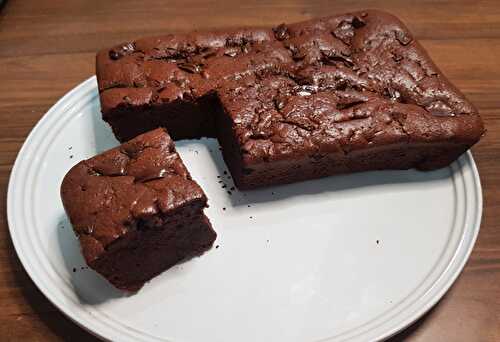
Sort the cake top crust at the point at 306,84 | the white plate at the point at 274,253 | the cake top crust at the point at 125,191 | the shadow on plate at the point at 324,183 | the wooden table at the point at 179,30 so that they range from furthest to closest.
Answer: the shadow on plate at the point at 324,183 < the cake top crust at the point at 306,84 < the wooden table at the point at 179,30 < the white plate at the point at 274,253 < the cake top crust at the point at 125,191

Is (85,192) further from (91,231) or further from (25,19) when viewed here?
(25,19)

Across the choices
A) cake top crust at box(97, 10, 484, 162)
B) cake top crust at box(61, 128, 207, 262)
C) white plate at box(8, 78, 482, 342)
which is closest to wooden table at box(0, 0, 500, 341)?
white plate at box(8, 78, 482, 342)

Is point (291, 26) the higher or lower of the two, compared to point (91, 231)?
higher

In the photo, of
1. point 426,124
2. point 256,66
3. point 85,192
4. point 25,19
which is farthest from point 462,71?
point 25,19

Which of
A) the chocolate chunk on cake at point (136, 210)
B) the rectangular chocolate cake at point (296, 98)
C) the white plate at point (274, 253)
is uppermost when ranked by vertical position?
the rectangular chocolate cake at point (296, 98)

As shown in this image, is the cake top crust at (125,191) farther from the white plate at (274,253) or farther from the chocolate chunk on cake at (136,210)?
the white plate at (274,253)

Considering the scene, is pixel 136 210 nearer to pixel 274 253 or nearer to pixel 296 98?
pixel 274 253

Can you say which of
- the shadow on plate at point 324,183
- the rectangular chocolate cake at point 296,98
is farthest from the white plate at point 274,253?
the rectangular chocolate cake at point 296,98

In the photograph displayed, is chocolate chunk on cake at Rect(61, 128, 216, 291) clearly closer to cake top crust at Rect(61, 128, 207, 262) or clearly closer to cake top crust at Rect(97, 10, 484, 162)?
cake top crust at Rect(61, 128, 207, 262)
